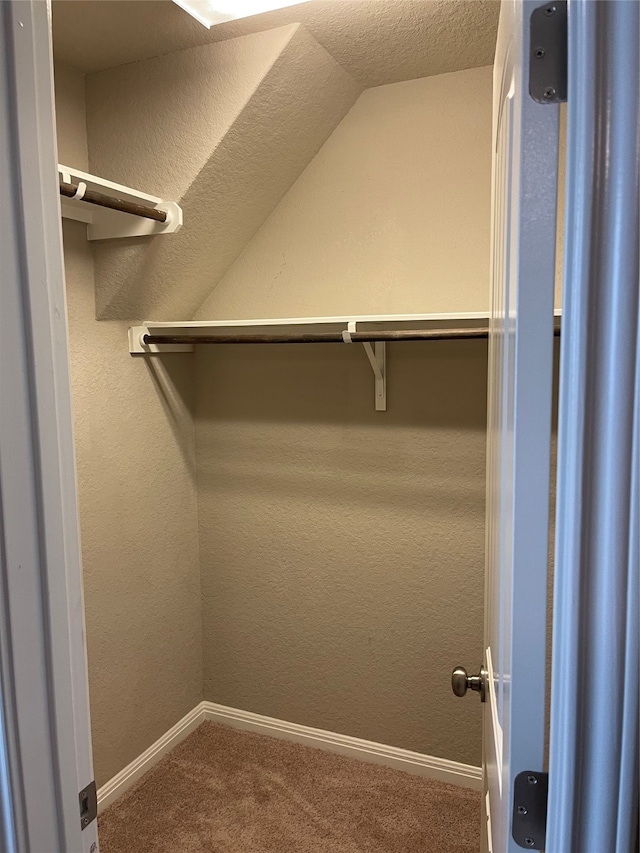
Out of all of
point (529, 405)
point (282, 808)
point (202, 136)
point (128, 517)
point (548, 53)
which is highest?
point (202, 136)

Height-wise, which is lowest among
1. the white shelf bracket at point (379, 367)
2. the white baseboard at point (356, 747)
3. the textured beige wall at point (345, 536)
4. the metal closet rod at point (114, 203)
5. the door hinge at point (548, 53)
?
the white baseboard at point (356, 747)

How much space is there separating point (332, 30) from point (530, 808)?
1.87 m

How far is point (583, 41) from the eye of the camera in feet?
2.03

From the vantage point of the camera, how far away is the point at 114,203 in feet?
5.81

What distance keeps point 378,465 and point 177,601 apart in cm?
99

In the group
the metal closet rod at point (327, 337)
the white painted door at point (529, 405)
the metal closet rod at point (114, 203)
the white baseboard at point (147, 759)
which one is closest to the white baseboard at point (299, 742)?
the white baseboard at point (147, 759)

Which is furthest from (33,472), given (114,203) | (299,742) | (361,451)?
(299,742)

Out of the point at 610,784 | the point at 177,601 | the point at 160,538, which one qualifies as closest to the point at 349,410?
the point at 160,538

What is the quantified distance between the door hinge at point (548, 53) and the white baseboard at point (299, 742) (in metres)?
2.30

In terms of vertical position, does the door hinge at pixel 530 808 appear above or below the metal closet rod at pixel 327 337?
below

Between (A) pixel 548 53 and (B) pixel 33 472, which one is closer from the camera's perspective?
(A) pixel 548 53

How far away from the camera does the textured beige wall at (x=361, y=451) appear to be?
87.7 inches

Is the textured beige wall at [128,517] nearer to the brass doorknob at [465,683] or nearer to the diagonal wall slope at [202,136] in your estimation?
the diagonal wall slope at [202,136]

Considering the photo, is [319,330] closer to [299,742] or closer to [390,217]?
[390,217]
